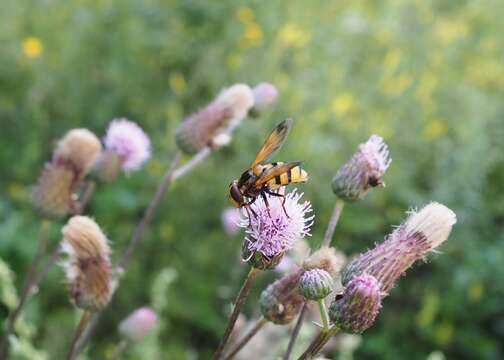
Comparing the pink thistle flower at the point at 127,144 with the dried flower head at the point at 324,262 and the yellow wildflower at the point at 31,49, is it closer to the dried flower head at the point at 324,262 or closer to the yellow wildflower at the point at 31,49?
the dried flower head at the point at 324,262

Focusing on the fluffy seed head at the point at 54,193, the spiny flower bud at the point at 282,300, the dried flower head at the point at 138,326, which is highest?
the fluffy seed head at the point at 54,193

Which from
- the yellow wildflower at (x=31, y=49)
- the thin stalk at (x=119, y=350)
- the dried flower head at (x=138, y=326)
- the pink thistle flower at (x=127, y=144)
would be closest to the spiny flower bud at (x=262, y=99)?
the pink thistle flower at (x=127, y=144)

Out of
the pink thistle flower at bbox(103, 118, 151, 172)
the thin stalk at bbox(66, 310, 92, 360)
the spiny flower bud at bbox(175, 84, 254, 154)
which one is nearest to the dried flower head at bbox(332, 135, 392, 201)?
the spiny flower bud at bbox(175, 84, 254, 154)

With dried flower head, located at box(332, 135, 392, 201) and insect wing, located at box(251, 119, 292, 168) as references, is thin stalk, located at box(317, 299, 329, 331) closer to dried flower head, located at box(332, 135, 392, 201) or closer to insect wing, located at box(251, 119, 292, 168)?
insect wing, located at box(251, 119, 292, 168)

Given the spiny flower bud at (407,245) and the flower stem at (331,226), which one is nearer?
the spiny flower bud at (407,245)

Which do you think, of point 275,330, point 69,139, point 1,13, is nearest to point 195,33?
point 1,13

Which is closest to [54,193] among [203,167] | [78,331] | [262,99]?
[78,331]

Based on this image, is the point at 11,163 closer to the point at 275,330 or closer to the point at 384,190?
the point at 275,330
